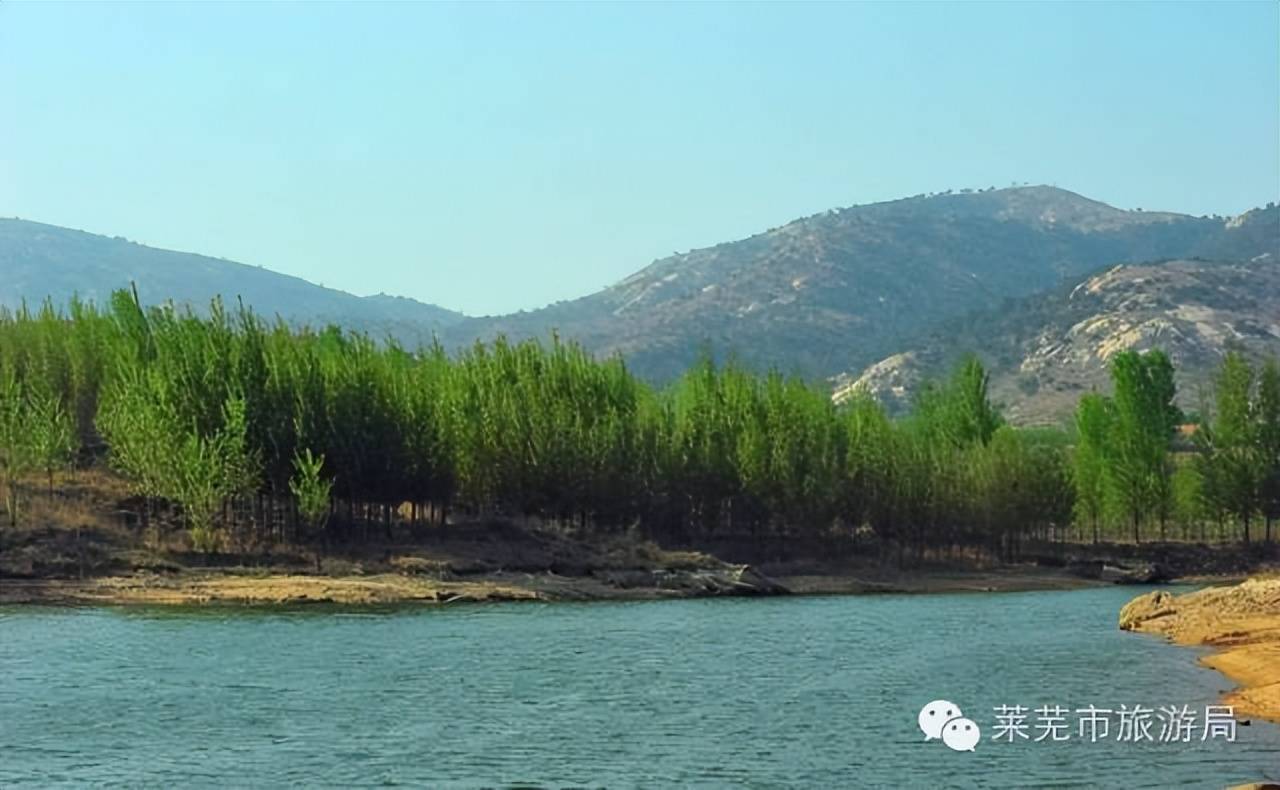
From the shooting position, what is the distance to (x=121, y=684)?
3078 cm

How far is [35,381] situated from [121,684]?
36.2 metres

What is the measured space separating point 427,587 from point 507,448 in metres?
12.7

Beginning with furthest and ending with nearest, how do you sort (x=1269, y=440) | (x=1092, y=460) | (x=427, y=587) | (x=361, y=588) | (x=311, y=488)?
(x=1092, y=460), (x=1269, y=440), (x=311, y=488), (x=427, y=587), (x=361, y=588)

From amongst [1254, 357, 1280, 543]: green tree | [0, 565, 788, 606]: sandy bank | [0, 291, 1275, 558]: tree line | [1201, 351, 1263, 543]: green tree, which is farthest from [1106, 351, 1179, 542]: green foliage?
[0, 565, 788, 606]: sandy bank

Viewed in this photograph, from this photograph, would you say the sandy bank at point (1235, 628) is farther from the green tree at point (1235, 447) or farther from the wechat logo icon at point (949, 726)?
the green tree at point (1235, 447)

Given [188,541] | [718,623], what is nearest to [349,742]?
[718,623]

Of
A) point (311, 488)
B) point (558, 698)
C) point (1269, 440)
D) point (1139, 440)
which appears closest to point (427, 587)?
point (311, 488)

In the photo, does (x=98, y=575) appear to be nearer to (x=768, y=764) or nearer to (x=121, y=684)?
(x=121, y=684)

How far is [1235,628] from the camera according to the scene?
39.1 m

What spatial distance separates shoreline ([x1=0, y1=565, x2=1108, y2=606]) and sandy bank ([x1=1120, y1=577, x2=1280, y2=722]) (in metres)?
Result: 18.0

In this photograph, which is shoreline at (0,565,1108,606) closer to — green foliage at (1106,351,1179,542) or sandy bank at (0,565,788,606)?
sandy bank at (0,565,788,606)

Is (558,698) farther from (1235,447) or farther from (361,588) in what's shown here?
(1235,447)

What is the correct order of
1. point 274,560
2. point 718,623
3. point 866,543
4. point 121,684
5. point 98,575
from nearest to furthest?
point 121,684, point 718,623, point 98,575, point 274,560, point 866,543

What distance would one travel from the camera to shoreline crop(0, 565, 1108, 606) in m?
48.2
